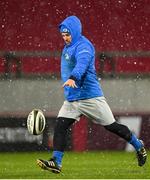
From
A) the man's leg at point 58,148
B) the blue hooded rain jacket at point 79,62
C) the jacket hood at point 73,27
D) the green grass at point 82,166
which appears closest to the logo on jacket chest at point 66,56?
the blue hooded rain jacket at point 79,62

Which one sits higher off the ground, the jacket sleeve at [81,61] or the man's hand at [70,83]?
the jacket sleeve at [81,61]

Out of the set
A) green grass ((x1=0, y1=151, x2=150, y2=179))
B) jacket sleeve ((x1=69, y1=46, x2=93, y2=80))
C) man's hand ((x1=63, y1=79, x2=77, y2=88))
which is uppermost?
jacket sleeve ((x1=69, y1=46, x2=93, y2=80))

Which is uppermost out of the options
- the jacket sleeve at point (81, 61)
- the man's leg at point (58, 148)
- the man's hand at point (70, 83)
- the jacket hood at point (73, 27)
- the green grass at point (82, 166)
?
the jacket hood at point (73, 27)

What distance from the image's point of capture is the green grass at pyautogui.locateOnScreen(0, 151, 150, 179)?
35.3 feet

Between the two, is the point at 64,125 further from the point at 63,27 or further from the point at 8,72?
the point at 8,72

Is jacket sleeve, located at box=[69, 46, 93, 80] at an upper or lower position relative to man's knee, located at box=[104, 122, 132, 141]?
upper

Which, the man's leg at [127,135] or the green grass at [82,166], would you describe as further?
the man's leg at [127,135]

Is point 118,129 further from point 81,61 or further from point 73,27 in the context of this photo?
point 73,27

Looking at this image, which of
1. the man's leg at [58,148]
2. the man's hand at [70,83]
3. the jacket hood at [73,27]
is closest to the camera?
the man's hand at [70,83]

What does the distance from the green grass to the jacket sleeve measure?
3.74 ft

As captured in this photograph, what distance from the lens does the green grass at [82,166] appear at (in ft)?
35.3

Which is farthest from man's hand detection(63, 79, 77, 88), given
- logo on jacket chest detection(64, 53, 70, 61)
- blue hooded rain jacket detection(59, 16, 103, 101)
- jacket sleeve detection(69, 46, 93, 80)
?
logo on jacket chest detection(64, 53, 70, 61)

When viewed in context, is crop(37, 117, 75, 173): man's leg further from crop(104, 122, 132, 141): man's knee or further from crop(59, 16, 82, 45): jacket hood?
crop(59, 16, 82, 45): jacket hood

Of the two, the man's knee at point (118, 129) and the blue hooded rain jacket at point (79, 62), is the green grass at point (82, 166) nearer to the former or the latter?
the man's knee at point (118, 129)
